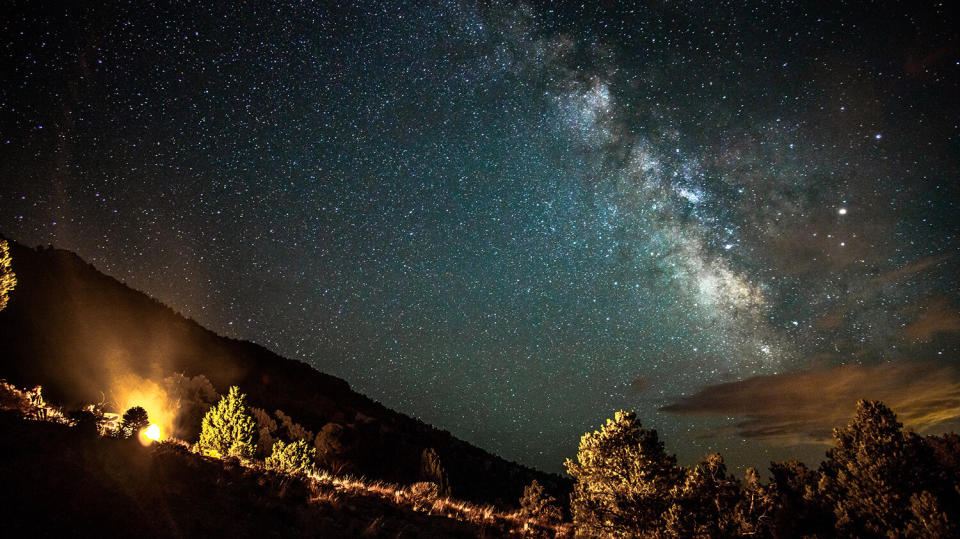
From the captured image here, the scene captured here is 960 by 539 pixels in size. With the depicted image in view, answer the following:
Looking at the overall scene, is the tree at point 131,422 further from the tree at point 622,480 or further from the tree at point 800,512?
the tree at point 800,512

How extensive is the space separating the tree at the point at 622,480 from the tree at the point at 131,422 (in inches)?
554

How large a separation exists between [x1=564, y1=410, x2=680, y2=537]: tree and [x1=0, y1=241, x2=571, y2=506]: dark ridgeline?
24.3 m

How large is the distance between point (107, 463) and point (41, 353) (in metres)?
42.3

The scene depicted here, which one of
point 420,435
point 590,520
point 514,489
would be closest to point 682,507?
point 590,520

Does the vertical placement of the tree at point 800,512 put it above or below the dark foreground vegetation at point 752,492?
below

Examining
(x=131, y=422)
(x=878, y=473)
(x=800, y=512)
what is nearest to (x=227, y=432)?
(x=131, y=422)

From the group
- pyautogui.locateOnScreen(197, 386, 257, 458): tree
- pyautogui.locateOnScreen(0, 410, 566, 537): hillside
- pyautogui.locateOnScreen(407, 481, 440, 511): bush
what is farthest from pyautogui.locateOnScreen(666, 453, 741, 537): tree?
pyautogui.locateOnScreen(197, 386, 257, 458): tree

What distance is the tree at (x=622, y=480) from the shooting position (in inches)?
568

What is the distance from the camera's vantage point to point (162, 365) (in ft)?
143

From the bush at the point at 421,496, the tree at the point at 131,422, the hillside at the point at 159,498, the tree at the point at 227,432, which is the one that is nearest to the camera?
the hillside at the point at 159,498

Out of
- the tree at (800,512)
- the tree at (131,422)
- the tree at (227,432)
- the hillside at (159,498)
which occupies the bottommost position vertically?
the tree at (800,512)

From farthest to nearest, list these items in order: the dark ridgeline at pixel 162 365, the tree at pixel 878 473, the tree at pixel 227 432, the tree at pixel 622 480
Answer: the dark ridgeline at pixel 162 365, the tree at pixel 227 432, the tree at pixel 878 473, the tree at pixel 622 480

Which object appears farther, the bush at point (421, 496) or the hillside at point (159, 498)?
the bush at point (421, 496)

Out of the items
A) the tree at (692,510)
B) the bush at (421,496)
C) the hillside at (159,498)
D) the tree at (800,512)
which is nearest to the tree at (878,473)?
the tree at (800,512)
